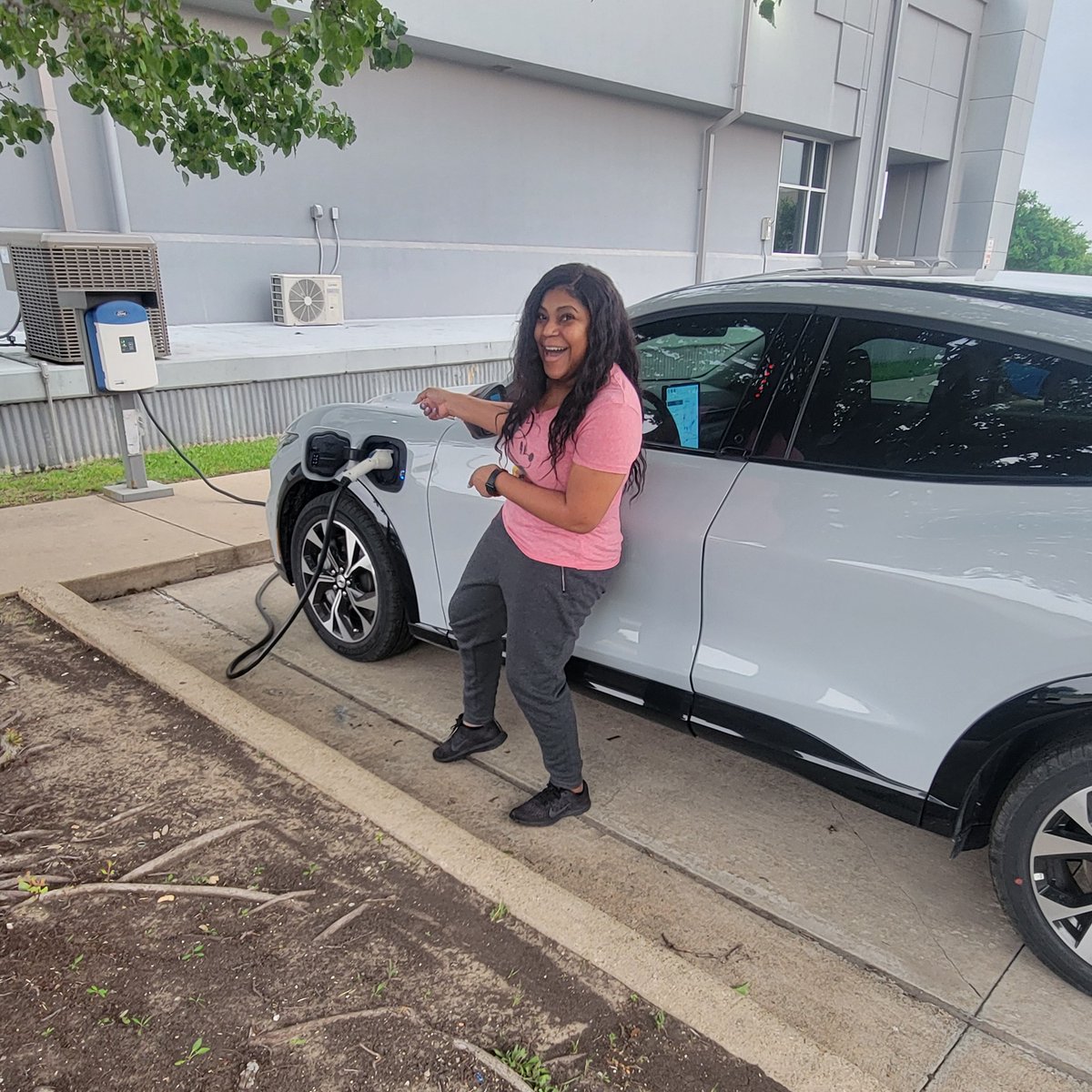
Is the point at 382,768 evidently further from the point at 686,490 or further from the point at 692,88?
the point at 692,88

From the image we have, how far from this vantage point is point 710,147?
15.0m

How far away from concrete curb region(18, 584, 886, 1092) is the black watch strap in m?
0.98

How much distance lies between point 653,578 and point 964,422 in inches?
38.3

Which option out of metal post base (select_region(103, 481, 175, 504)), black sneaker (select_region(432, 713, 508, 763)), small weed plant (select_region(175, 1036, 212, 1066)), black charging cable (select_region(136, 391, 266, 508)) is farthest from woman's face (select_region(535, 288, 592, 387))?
metal post base (select_region(103, 481, 175, 504))

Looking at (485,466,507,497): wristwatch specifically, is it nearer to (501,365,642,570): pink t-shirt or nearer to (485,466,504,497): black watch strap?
(485,466,504,497): black watch strap

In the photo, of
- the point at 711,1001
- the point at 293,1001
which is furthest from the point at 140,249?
the point at 711,1001

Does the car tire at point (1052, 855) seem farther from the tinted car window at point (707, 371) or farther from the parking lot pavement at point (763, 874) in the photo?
the tinted car window at point (707, 371)

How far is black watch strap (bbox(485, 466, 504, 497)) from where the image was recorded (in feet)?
8.32

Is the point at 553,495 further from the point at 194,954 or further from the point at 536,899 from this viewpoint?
the point at 194,954

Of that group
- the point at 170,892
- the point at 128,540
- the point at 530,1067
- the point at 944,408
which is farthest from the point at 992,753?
the point at 128,540

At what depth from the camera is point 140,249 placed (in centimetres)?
675

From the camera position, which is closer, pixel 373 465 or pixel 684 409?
pixel 684 409

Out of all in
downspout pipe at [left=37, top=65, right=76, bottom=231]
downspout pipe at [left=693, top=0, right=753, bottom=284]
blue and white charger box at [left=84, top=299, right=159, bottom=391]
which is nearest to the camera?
blue and white charger box at [left=84, top=299, right=159, bottom=391]

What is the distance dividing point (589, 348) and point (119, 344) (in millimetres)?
4320
